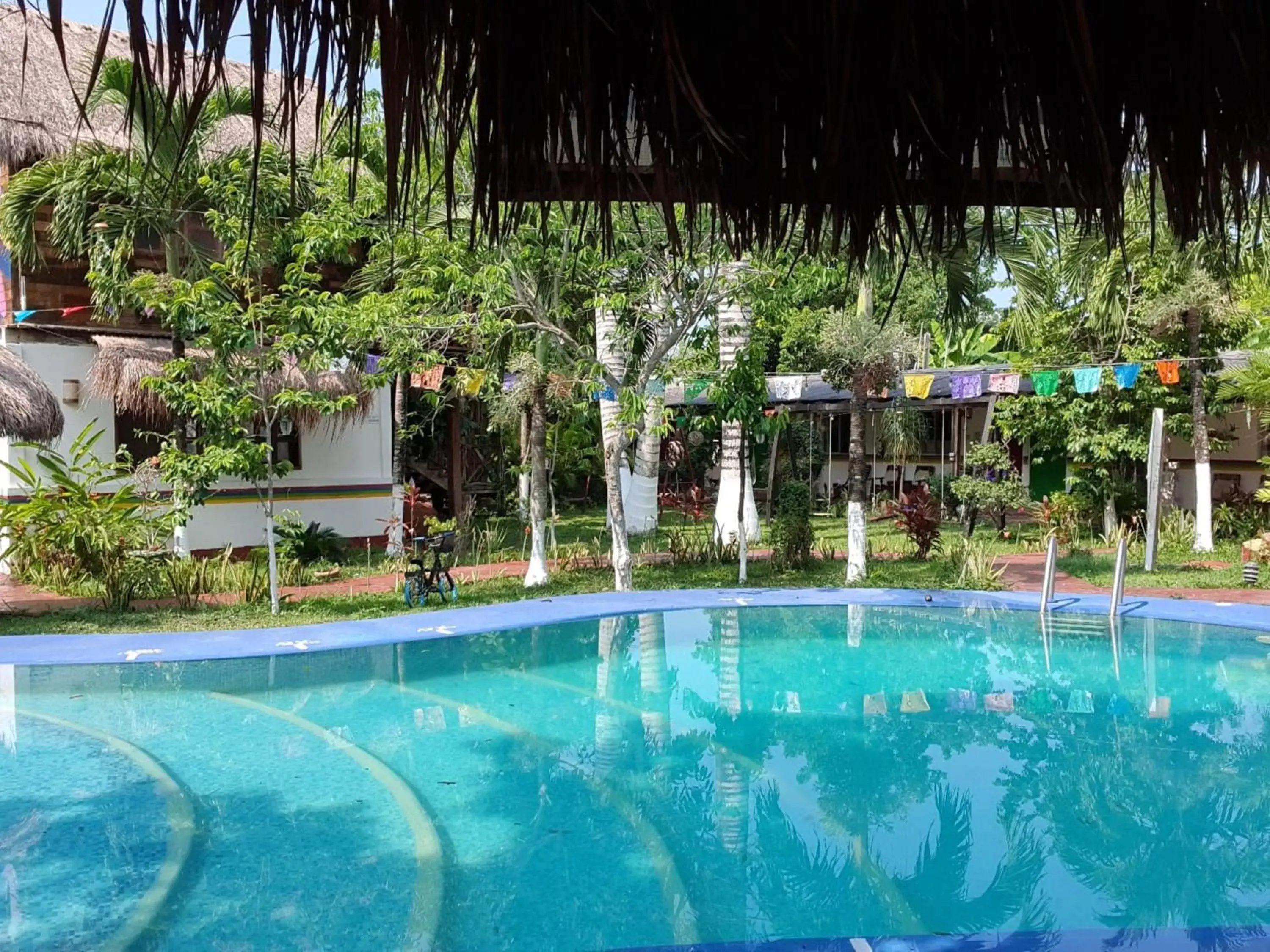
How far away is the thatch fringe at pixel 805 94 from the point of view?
4.82 feet

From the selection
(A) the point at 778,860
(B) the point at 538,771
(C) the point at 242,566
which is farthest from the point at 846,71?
(C) the point at 242,566

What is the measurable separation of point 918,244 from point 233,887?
14.0 ft

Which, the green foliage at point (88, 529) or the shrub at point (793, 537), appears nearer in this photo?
the green foliage at point (88, 529)

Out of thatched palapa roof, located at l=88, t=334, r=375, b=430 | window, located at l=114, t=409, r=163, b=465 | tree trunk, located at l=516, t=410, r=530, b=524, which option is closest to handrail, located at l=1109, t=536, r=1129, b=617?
tree trunk, located at l=516, t=410, r=530, b=524

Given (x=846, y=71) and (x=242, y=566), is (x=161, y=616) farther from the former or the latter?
(x=846, y=71)

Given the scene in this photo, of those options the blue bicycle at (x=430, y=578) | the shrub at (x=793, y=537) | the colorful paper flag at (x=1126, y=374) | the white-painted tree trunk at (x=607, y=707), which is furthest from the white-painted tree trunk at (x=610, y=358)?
the colorful paper flag at (x=1126, y=374)

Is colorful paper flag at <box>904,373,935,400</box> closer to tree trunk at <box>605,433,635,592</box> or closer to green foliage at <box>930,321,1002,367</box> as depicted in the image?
tree trunk at <box>605,433,635,592</box>

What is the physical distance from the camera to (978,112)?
72.2 inches

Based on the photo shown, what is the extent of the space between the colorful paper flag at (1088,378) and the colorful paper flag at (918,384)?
7.24ft

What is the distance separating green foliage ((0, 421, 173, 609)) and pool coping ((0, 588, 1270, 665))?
1753 millimetres

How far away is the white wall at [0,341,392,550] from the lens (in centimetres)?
1261

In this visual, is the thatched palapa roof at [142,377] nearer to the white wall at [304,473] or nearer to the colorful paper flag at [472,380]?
the white wall at [304,473]

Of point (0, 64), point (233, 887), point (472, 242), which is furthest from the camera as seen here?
point (0, 64)

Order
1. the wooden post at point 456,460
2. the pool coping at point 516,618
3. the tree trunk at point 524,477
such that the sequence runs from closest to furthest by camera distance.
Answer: the pool coping at point 516,618
the tree trunk at point 524,477
the wooden post at point 456,460
